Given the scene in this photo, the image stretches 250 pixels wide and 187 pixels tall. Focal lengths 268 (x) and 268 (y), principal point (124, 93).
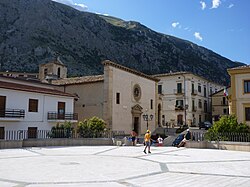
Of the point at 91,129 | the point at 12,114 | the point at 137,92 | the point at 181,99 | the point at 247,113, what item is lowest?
the point at 91,129

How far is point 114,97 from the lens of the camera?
32500mm

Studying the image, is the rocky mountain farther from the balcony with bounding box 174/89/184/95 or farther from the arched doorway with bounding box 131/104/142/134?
the arched doorway with bounding box 131/104/142/134

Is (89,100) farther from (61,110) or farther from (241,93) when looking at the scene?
(241,93)

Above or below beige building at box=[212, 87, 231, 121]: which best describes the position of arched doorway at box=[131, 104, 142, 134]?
below

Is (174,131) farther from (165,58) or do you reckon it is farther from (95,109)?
(165,58)

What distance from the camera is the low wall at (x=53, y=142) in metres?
19.1

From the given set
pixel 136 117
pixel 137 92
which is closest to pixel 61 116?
pixel 136 117

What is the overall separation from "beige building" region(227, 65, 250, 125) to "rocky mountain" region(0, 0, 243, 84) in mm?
56880

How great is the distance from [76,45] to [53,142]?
7576 cm

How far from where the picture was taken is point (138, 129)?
1473 inches

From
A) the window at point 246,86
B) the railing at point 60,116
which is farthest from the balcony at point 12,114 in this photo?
the window at point 246,86

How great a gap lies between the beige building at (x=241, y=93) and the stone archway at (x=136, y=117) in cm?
1262

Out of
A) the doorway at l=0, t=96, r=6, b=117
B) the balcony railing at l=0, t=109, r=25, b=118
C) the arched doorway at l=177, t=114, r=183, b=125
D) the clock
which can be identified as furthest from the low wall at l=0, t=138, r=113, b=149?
the arched doorway at l=177, t=114, r=183, b=125

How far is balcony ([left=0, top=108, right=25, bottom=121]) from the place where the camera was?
2445cm
